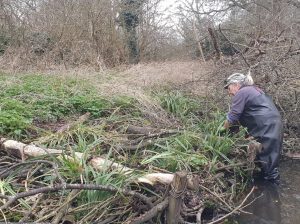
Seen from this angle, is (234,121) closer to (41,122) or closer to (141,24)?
(41,122)

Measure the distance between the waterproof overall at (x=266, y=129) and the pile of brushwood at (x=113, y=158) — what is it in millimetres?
306

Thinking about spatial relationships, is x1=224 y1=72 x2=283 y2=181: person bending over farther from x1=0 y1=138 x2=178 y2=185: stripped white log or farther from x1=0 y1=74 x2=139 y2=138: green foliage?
x1=0 y1=138 x2=178 y2=185: stripped white log

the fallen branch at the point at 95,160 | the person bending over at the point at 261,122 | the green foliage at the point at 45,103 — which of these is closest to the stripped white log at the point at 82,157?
the fallen branch at the point at 95,160

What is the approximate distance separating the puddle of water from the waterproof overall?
0.93 ft

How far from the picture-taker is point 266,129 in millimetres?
6602

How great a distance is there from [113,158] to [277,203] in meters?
2.62

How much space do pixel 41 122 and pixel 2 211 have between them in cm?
310

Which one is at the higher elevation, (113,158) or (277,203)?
(113,158)

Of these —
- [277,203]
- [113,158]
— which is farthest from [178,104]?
[113,158]

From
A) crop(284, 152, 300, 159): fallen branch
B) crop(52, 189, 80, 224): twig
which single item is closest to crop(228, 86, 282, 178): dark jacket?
crop(284, 152, 300, 159): fallen branch

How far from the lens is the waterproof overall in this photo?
6527 millimetres

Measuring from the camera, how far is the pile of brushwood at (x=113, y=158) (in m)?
4.09

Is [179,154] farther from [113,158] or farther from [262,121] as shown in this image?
[262,121]

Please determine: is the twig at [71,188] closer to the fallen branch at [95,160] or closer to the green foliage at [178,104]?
the fallen branch at [95,160]
